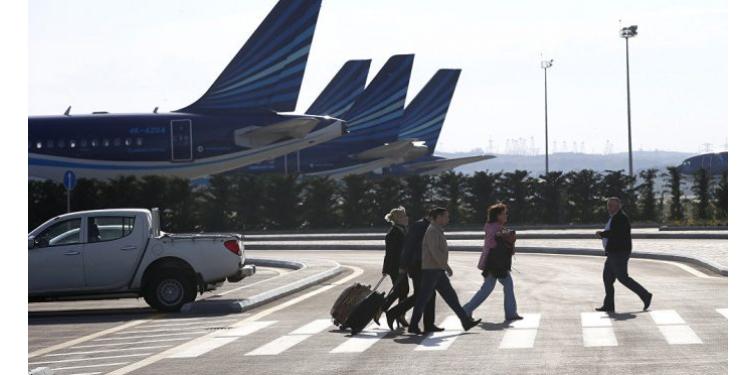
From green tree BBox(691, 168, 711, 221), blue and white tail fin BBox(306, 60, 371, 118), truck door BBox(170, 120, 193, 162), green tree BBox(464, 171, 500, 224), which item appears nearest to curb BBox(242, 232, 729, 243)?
green tree BBox(464, 171, 500, 224)

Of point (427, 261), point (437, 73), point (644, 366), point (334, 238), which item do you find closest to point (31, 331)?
point (427, 261)

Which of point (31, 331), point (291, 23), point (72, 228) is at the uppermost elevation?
point (291, 23)

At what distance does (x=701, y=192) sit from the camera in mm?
52656

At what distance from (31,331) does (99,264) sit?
7.71 ft

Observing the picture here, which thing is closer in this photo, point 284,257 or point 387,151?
point 284,257

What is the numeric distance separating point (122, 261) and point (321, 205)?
1377 inches

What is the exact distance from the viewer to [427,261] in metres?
16.3

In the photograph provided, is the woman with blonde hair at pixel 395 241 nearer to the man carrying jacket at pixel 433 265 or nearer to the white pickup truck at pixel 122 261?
the man carrying jacket at pixel 433 265

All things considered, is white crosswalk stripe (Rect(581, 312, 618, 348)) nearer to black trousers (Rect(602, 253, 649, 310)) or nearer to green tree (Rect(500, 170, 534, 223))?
black trousers (Rect(602, 253, 649, 310))

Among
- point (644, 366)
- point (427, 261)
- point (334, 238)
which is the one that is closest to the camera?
point (644, 366)

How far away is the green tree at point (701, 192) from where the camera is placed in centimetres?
5203

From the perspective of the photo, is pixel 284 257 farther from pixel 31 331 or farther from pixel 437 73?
pixel 437 73

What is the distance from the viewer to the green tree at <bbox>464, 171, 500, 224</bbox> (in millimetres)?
55062

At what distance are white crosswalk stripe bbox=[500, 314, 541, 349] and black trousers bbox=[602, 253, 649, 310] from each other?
1079mm
